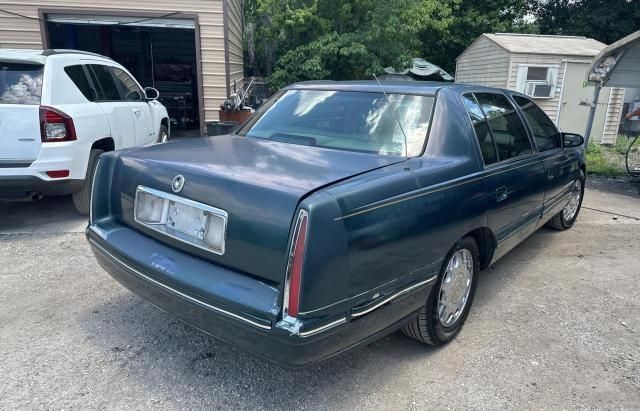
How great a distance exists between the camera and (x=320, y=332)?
76.7 inches

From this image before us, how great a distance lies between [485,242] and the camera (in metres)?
3.17

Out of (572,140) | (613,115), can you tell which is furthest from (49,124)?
(613,115)

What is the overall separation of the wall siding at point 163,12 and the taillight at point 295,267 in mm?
8658

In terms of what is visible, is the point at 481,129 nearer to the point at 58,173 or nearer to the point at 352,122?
the point at 352,122

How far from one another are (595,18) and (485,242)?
22.3 m

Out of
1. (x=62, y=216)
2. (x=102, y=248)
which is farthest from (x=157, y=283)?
(x=62, y=216)

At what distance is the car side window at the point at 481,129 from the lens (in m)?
3.13

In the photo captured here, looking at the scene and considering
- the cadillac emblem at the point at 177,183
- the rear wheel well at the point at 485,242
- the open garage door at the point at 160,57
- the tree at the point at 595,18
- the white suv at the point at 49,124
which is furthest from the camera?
the tree at the point at 595,18

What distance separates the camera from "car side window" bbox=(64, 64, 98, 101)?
5.01 metres

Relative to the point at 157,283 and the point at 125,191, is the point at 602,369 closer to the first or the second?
the point at 157,283

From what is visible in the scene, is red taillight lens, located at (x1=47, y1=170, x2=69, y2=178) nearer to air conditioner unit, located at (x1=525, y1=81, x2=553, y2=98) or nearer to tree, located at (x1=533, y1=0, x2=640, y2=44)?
air conditioner unit, located at (x1=525, y1=81, x2=553, y2=98)

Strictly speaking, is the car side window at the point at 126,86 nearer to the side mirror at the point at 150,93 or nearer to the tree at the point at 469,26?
the side mirror at the point at 150,93

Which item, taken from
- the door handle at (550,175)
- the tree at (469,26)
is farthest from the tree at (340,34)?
the door handle at (550,175)

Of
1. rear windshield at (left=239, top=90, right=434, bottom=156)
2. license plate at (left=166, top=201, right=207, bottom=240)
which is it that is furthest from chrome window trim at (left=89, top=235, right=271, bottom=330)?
rear windshield at (left=239, top=90, right=434, bottom=156)
